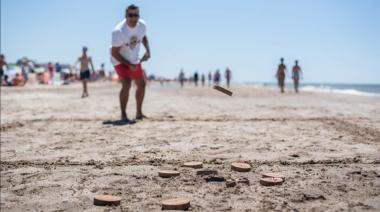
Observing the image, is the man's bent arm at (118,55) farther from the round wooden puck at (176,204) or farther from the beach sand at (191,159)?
the round wooden puck at (176,204)

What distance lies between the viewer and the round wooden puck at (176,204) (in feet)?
8.02

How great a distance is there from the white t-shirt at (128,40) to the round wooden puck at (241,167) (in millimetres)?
3974

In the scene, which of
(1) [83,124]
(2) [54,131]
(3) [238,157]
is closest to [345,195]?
(3) [238,157]

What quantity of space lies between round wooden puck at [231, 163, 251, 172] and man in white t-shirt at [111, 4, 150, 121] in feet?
11.8

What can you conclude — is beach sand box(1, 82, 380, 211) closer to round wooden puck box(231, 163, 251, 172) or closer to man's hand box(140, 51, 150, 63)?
round wooden puck box(231, 163, 251, 172)

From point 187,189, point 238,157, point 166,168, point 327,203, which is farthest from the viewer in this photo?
point 238,157

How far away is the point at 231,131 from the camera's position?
5312 millimetres

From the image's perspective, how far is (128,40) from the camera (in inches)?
272

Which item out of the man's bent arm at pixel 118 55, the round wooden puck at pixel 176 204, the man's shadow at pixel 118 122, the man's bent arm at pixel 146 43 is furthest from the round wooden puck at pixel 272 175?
the man's bent arm at pixel 146 43

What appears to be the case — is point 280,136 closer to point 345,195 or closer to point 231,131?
point 231,131

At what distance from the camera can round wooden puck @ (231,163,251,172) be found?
3248 mm

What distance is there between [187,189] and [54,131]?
128 inches

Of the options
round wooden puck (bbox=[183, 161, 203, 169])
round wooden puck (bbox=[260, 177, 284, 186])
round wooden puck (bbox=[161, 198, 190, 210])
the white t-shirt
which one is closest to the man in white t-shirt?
the white t-shirt

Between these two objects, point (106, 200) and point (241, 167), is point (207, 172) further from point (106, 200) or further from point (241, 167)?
point (106, 200)
